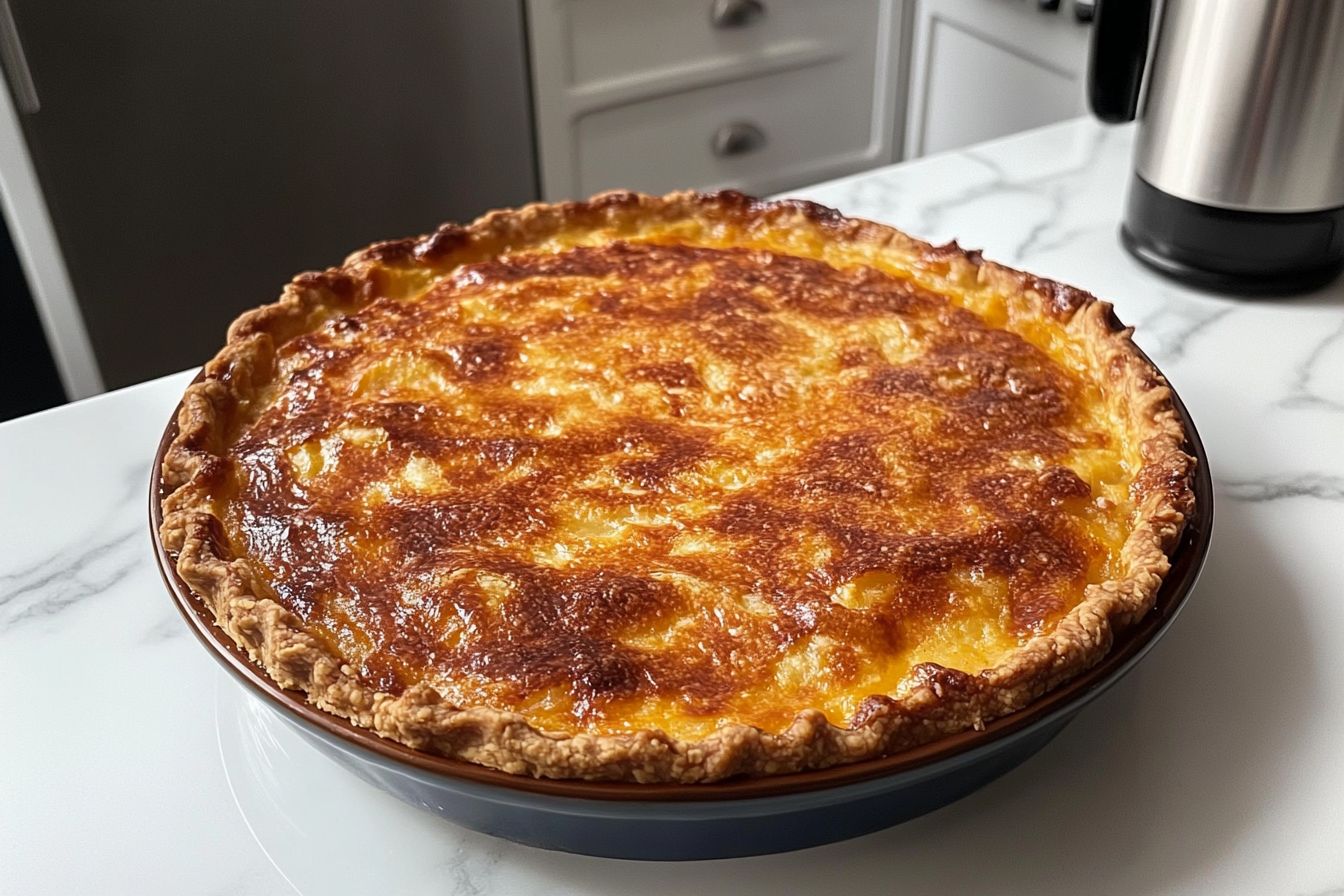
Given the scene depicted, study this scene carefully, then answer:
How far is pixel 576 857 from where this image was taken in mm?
Answer: 843

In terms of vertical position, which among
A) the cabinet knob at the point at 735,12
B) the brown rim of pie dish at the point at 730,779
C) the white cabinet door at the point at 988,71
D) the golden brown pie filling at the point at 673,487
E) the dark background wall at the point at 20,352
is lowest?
the dark background wall at the point at 20,352

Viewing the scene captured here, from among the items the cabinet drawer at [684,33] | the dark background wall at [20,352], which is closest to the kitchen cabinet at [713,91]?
the cabinet drawer at [684,33]

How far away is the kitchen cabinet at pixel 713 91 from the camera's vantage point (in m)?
2.70

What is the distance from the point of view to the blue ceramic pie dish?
0.72 m

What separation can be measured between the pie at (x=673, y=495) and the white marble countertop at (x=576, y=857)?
0.12 m

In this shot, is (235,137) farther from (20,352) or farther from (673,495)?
(673,495)

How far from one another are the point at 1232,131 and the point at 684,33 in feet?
5.55

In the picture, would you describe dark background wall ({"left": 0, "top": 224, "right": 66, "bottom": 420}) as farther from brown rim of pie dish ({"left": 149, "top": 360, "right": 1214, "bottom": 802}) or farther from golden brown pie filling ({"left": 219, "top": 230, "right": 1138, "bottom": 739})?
brown rim of pie dish ({"left": 149, "top": 360, "right": 1214, "bottom": 802})

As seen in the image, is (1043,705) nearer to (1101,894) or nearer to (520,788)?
(1101,894)

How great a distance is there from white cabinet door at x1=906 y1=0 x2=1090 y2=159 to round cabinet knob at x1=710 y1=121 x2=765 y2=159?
1.55ft

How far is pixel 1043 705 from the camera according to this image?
2.52 ft

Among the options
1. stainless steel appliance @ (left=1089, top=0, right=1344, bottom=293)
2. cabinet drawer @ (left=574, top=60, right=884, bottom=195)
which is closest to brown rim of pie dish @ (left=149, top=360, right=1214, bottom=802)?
stainless steel appliance @ (left=1089, top=0, right=1344, bottom=293)

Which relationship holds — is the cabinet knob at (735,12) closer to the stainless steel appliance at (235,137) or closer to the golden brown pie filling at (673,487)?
the stainless steel appliance at (235,137)

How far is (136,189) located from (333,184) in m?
0.39
